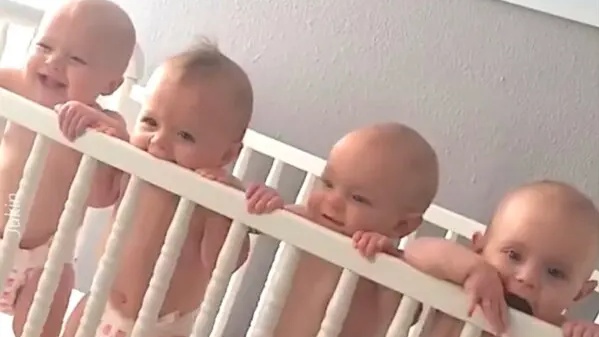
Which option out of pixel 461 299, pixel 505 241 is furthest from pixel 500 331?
pixel 505 241

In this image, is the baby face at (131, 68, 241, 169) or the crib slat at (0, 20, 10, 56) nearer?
the baby face at (131, 68, 241, 169)

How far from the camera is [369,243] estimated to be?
101 centimetres

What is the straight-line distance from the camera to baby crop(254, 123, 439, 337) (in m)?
1.13

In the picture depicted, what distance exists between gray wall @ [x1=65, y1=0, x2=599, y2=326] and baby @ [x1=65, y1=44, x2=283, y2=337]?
0.49 meters

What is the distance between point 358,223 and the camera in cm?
119

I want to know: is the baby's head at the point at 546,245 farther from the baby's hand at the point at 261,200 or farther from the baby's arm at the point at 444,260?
the baby's hand at the point at 261,200

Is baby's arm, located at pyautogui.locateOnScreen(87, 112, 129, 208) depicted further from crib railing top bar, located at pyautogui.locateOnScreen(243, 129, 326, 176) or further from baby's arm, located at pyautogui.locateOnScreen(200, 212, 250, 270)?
crib railing top bar, located at pyautogui.locateOnScreen(243, 129, 326, 176)

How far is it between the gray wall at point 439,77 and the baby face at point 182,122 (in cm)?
52

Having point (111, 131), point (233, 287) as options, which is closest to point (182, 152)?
point (111, 131)

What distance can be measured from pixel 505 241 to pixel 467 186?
0.52m

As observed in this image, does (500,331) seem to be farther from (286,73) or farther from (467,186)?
(286,73)

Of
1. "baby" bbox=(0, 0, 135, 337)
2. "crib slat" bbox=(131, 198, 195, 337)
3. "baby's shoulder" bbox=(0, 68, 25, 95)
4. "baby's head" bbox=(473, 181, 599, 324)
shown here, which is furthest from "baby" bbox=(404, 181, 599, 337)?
"baby's shoulder" bbox=(0, 68, 25, 95)

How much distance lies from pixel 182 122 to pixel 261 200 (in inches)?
8.4

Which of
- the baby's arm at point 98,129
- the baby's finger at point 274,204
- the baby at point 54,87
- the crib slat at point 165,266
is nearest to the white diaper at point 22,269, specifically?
the baby at point 54,87
